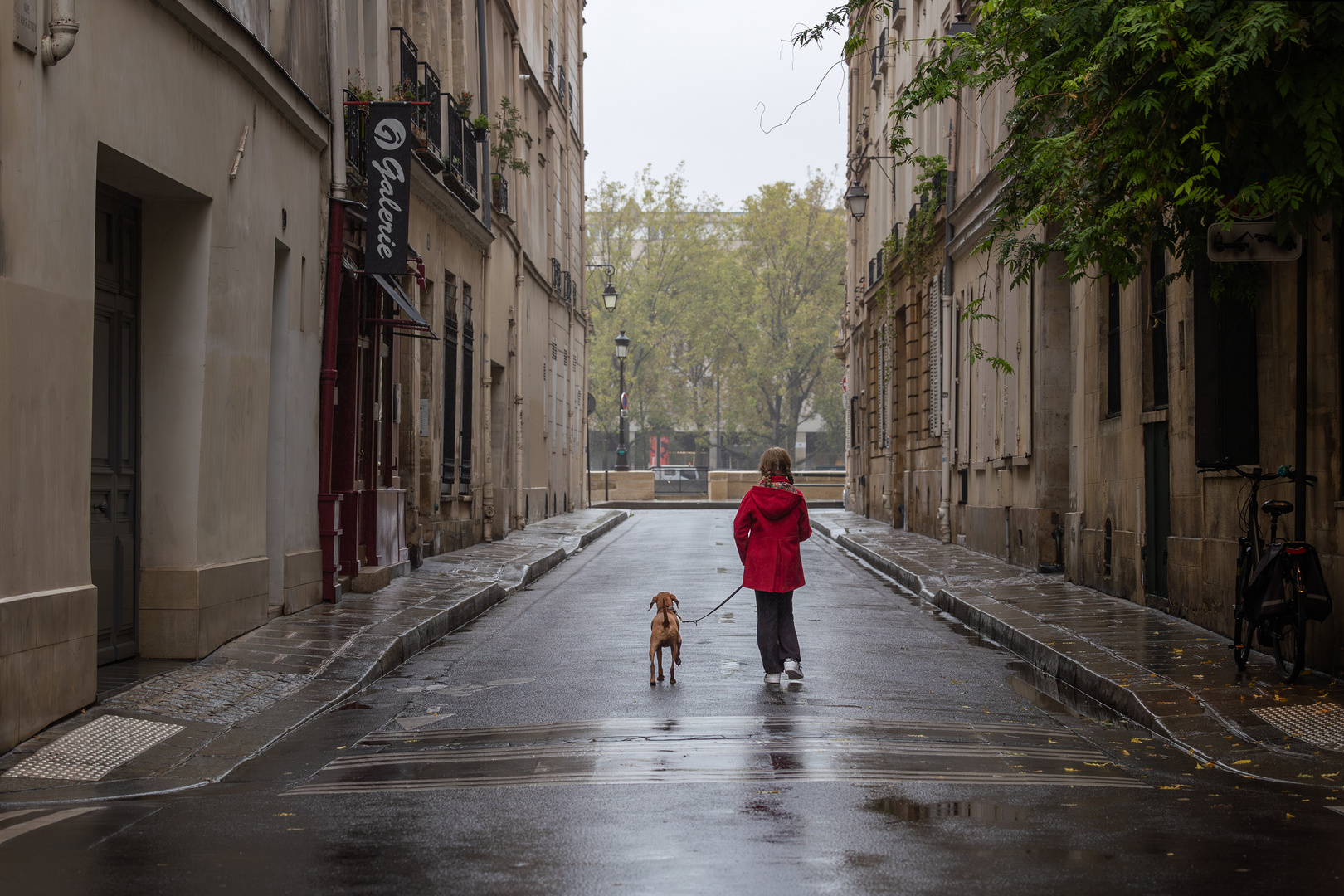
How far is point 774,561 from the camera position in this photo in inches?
389

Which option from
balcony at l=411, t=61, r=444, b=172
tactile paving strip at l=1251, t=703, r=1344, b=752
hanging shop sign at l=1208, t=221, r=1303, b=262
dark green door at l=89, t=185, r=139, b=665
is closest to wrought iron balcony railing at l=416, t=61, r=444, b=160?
balcony at l=411, t=61, r=444, b=172

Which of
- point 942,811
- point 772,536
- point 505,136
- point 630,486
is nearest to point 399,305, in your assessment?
point 772,536

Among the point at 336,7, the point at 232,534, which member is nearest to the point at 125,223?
the point at 232,534

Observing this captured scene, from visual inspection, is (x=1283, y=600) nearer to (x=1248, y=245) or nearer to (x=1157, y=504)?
(x=1248, y=245)

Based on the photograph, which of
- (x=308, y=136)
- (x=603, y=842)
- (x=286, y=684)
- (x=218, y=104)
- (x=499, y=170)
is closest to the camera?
(x=603, y=842)

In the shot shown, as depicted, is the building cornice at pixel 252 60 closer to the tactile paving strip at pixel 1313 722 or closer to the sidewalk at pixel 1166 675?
the sidewalk at pixel 1166 675

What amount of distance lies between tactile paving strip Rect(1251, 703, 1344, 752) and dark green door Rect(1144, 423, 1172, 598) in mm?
5497

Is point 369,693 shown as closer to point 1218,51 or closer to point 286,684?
point 286,684

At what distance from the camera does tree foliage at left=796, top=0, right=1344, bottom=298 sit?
795cm

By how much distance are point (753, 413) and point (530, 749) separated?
2389 inches

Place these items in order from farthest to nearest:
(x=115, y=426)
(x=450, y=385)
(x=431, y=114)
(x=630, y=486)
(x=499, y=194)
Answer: (x=630, y=486) < (x=499, y=194) < (x=450, y=385) < (x=431, y=114) < (x=115, y=426)

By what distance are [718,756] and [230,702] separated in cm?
330

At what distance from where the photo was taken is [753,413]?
6788 cm

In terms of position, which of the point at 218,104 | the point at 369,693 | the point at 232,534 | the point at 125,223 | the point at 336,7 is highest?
the point at 336,7
